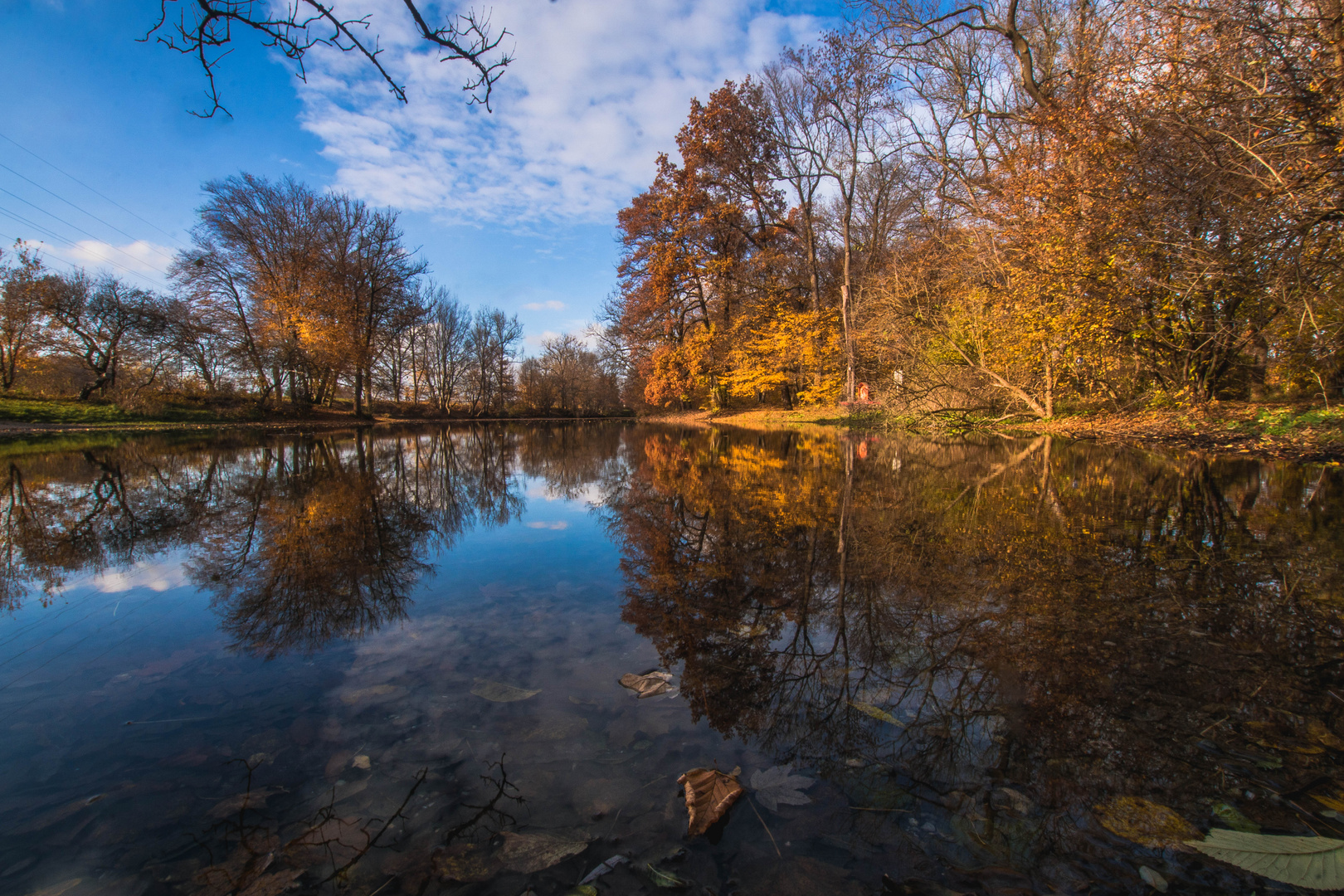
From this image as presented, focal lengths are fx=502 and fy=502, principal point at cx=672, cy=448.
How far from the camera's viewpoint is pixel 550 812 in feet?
4.72

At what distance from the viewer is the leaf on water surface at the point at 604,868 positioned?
1236mm

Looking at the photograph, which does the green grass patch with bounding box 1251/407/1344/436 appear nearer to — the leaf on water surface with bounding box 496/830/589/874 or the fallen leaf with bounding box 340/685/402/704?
the leaf on water surface with bounding box 496/830/589/874

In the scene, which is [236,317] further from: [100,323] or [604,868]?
[604,868]

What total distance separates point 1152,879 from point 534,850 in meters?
1.48

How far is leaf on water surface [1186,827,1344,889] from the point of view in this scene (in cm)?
111

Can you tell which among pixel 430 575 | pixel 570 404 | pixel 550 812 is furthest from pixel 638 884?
pixel 570 404

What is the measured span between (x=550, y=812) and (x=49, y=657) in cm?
288

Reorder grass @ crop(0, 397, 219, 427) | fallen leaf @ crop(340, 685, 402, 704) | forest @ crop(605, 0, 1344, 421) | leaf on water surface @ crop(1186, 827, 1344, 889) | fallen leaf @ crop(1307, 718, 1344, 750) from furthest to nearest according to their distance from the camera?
grass @ crop(0, 397, 219, 427)
forest @ crop(605, 0, 1344, 421)
fallen leaf @ crop(340, 685, 402, 704)
fallen leaf @ crop(1307, 718, 1344, 750)
leaf on water surface @ crop(1186, 827, 1344, 889)

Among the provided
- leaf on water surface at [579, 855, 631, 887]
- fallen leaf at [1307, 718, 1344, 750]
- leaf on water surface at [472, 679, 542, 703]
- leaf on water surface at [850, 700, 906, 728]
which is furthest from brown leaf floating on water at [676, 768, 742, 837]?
fallen leaf at [1307, 718, 1344, 750]

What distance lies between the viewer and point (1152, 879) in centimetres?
117

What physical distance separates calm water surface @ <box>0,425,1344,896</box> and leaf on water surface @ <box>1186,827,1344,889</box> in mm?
46

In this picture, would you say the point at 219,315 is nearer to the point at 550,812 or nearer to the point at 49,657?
the point at 49,657

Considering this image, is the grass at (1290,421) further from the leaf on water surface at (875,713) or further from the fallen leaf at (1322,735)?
the leaf on water surface at (875,713)

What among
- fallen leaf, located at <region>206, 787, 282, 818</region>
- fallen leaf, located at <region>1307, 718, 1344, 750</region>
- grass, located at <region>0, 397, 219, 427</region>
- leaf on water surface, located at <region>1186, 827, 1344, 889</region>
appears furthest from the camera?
grass, located at <region>0, 397, 219, 427</region>
